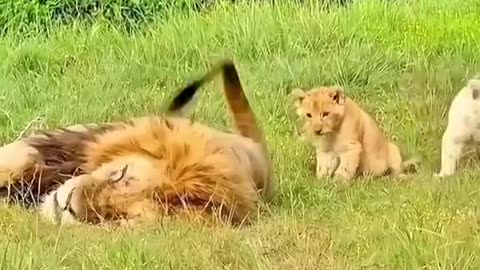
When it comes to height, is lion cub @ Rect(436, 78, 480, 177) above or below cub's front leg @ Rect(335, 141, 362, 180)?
above

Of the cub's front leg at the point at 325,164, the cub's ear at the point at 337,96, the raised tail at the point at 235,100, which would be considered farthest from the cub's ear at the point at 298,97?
the raised tail at the point at 235,100

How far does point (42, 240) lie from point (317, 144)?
2.04 metres

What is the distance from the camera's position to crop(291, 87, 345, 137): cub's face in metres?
5.27

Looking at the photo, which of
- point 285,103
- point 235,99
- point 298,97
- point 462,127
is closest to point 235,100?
point 235,99

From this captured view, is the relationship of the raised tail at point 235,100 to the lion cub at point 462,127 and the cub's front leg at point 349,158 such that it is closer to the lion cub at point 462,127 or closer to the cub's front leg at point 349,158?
the cub's front leg at point 349,158

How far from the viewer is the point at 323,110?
5270 mm

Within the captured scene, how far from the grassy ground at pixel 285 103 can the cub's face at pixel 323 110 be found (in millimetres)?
166

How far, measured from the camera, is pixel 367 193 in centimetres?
450

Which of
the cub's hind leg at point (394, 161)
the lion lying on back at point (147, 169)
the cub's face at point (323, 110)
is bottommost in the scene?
the cub's hind leg at point (394, 161)

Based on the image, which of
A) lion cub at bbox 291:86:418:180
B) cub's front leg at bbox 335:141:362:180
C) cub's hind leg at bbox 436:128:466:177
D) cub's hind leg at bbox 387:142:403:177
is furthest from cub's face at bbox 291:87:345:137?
cub's hind leg at bbox 436:128:466:177

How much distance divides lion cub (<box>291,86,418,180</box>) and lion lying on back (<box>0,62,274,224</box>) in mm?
576

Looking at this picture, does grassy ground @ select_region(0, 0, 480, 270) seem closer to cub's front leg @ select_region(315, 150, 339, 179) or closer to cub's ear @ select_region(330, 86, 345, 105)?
cub's front leg @ select_region(315, 150, 339, 179)

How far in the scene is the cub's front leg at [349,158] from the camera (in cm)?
509

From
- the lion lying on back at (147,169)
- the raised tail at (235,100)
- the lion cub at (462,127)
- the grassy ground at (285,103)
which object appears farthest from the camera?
the lion cub at (462,127)
